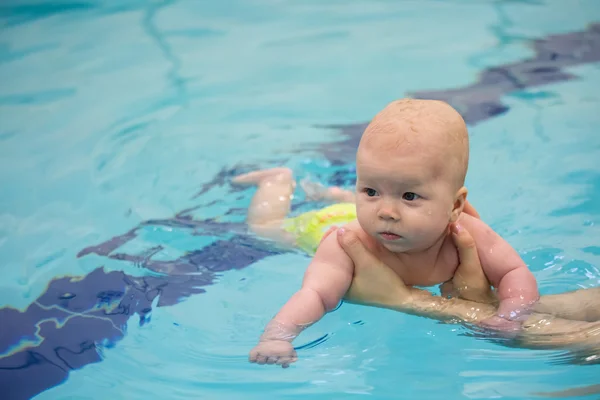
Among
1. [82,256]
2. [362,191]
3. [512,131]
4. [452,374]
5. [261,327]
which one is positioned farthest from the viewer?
[512,131]

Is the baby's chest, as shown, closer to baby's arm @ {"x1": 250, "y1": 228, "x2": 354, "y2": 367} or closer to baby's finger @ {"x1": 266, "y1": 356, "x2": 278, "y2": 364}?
baby's arm @ {"x1": 250, "y1": 228, "x2": 354, "y2": 367}

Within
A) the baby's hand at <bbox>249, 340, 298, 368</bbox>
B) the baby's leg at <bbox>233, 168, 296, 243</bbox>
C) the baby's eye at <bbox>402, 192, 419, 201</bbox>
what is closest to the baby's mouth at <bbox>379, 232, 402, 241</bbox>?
the baby's eye at <bbox>402, 192, 419, 201</bbox>

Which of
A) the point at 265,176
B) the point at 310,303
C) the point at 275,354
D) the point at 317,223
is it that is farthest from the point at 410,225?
the point at 265,176

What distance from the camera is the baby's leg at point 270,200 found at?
12.0ft

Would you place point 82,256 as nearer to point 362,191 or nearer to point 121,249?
point 121,249

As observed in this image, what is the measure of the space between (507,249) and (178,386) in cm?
123

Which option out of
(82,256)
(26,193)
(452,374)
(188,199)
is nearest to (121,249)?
(82,256)

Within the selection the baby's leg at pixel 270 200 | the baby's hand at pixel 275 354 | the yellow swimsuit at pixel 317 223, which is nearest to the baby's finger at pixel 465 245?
the baby's hand at pixel 275 354

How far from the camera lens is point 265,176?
4094mm

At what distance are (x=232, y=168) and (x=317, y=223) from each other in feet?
3.70

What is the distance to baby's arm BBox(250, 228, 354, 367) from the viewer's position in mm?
2369

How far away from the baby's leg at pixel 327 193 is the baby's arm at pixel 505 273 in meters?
1.30

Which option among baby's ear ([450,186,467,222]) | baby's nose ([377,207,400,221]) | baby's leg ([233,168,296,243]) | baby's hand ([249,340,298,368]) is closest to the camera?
baby's hand ([249,340,298,368])

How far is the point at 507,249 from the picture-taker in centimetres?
269
